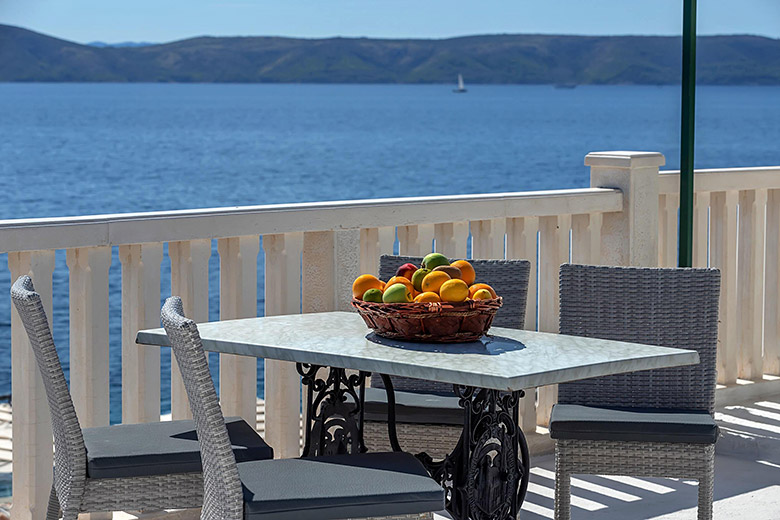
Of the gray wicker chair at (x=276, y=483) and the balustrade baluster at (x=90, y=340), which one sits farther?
the balustrade baluster at (x=90, y=340)

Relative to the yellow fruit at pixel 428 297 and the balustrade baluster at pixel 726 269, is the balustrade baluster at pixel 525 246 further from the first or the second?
the yellow fruit at pixel 428 297

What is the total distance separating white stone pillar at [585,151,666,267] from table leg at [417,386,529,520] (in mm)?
2134

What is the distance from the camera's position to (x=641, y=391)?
12.2ft

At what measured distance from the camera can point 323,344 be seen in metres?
2.92

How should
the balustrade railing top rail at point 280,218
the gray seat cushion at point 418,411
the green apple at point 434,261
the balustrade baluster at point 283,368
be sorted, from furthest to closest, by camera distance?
the balustrade baluster at point 283,368, the balustrade railing top rail at point 280,218, the gray seat cushion at point 418,411, the green apple at point 434,261

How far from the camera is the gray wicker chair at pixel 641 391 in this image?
11.0 ft

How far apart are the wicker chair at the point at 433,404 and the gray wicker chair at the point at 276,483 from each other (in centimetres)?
76

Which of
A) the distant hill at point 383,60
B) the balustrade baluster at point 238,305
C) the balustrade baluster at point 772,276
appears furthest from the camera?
the distant hill at point 383,60

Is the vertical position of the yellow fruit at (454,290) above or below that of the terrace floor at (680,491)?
above

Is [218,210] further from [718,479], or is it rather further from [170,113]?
[170,113]

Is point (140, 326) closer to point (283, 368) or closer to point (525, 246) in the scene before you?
point (283, 368)

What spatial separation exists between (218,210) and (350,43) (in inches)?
2167

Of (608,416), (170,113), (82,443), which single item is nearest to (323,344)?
(82,443)

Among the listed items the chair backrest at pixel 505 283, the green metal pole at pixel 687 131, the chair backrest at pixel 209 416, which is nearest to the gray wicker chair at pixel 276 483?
the chair backrest at pixel 209 416
